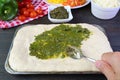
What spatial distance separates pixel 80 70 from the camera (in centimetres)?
84

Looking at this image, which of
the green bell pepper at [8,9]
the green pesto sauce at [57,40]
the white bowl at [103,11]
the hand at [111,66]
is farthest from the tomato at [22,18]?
the hand at [111,66]

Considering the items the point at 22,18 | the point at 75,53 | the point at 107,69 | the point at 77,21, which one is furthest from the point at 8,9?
the point at 107,69

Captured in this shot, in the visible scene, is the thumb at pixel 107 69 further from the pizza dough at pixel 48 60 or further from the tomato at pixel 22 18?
the tomato at pixel 22 18

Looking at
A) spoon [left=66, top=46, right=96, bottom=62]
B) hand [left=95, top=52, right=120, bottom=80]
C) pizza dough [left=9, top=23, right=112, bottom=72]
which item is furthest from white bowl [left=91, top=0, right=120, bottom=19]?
hand [left=95, top=52, right=120, bottom=80]

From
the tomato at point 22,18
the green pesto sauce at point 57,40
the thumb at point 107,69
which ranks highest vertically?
the thumb at point 107,69

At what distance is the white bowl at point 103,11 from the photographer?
1130 mm

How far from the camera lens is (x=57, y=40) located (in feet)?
3.14

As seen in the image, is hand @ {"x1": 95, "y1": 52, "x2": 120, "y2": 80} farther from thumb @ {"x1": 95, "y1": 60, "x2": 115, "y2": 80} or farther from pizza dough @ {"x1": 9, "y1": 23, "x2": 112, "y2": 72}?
pizza dough @ {"x1": 9, "y1": 23, "x2": 112, "y2": 72}

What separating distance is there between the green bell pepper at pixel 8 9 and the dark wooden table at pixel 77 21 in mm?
91

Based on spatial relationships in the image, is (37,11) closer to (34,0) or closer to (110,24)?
(34,0)

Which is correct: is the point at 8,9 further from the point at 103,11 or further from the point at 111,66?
the point at 111,66

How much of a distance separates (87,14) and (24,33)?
0.38 m

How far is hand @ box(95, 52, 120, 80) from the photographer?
0.67m

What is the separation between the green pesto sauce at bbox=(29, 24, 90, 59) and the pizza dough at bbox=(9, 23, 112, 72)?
0.02 meters
